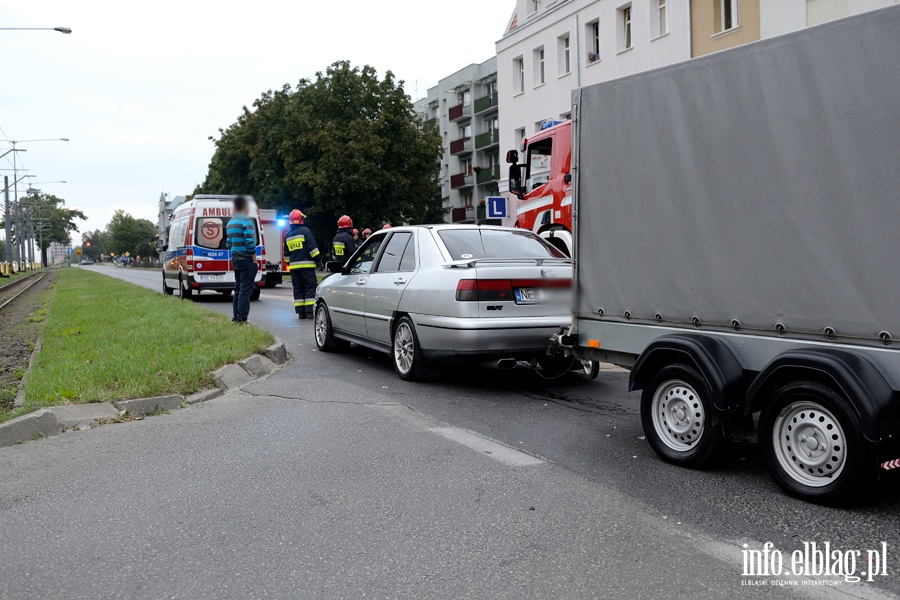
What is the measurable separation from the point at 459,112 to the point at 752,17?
1508 inches

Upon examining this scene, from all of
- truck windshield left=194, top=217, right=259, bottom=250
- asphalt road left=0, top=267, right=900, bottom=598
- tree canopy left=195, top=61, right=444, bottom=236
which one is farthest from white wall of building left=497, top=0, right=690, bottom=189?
asphalt road left=0, top=267, right=900, bottom=598

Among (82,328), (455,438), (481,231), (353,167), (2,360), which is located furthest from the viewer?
(353,167)

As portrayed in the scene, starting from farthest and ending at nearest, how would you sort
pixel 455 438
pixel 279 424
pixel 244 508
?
pixel 279 424 < pixel 455 438 < pixel 244 508

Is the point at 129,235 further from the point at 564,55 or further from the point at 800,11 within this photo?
the point at 800,11

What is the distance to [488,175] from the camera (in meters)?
56.5

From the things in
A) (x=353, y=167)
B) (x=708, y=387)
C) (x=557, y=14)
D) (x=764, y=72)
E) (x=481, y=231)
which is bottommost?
(x=708, y=387)

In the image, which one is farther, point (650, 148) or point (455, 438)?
point (455, 438)

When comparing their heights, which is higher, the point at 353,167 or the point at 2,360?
the point at 353,167

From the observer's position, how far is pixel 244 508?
4.01m

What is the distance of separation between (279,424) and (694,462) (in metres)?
3.07

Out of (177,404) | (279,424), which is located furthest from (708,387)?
(177,404)

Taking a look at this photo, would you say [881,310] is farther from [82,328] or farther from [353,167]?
[353,167]

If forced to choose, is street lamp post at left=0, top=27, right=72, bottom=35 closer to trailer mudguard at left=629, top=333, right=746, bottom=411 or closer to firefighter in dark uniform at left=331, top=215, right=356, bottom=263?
firefighter in dark uniform at left=331, top=215, right=356, bottom=263

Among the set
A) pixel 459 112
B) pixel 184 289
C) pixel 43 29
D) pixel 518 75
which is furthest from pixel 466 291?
pixel 459 112
